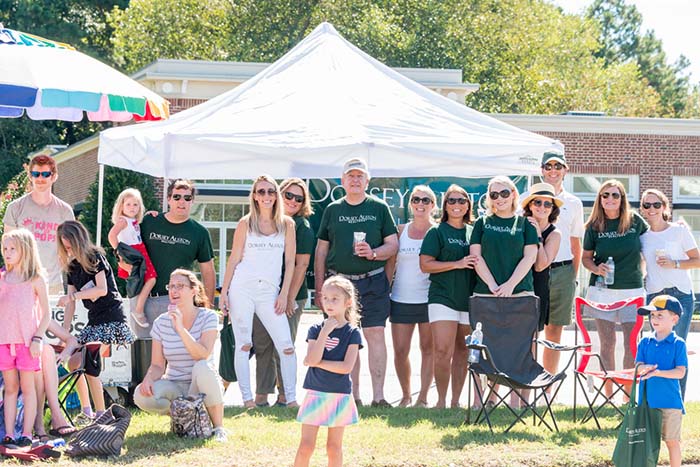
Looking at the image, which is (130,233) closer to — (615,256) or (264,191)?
(264,191)

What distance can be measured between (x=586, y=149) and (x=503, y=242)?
18859 millimetres

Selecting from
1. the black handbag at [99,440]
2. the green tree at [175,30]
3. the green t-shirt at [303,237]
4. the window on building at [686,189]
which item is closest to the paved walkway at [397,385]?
the green t-shirt at [303,237]

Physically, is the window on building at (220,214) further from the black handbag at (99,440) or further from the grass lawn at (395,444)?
the black handbag at (99,440)

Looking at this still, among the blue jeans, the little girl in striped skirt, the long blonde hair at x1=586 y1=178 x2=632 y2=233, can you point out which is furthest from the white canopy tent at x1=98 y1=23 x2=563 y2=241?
the little girl in striped skirt

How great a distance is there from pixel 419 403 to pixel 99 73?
3.92m

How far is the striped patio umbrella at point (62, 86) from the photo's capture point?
8180 mm

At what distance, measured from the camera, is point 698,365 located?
14539 mm

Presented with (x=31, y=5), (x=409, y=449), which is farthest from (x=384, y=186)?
(x=31, y=5)

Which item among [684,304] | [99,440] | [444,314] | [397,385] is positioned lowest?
[397,385]

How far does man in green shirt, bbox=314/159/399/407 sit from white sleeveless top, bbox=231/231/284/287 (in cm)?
43

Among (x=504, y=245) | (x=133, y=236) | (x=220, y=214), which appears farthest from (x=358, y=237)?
(x=220, y=214)

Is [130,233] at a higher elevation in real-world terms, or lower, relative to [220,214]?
lower

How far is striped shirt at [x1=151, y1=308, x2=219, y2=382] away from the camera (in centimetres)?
754

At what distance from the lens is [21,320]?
7055mm
